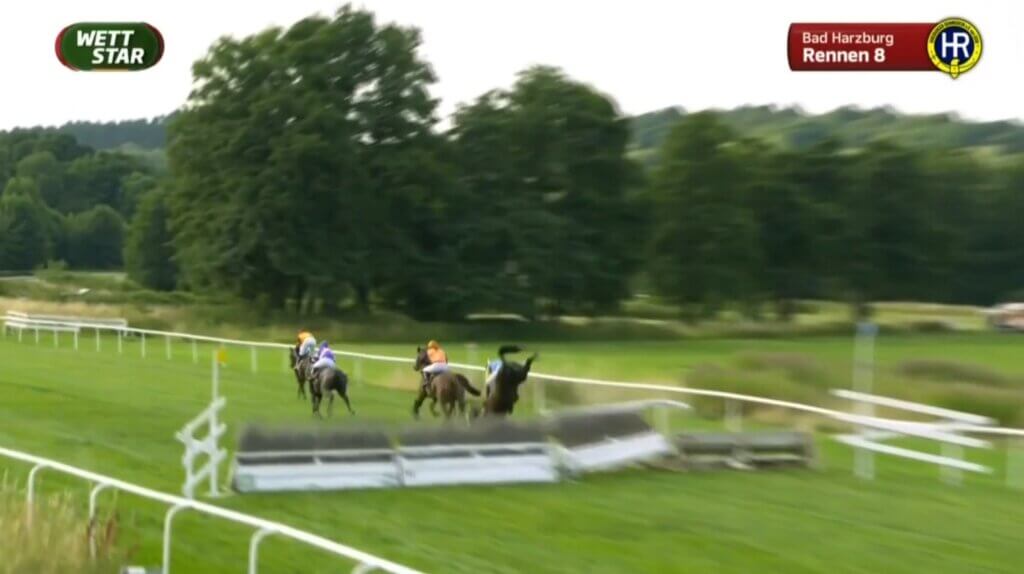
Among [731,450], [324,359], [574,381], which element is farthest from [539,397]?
[731,450]

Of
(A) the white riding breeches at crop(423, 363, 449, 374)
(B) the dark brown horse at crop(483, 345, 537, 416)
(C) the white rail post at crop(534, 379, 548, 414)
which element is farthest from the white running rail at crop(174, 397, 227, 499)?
(C) the white rail post at crop(534, 379, 548, 414)

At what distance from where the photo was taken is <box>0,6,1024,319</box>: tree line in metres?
45.9

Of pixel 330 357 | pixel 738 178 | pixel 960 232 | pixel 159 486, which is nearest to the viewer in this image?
pixel 159 486

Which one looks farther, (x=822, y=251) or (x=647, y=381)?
(x=822, y=251)

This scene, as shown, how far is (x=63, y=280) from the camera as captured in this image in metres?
51.5

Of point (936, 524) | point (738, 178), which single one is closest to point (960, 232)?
point (738, 178)

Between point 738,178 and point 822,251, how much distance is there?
16.1ft

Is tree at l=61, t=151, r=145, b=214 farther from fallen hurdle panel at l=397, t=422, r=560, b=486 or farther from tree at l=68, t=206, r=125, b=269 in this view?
fallen hurdle panel at l=397, t=422, r=560, b=486

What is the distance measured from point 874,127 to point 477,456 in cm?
7722

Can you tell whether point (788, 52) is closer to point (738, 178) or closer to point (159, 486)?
point (159, 486)

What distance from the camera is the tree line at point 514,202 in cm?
4594

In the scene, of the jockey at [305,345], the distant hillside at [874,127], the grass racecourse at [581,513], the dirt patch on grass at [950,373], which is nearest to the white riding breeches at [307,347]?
the jockey at [305,345]

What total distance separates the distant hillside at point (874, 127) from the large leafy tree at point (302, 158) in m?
26.7

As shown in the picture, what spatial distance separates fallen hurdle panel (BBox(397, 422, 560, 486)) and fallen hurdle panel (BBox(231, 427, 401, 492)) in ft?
0.57
